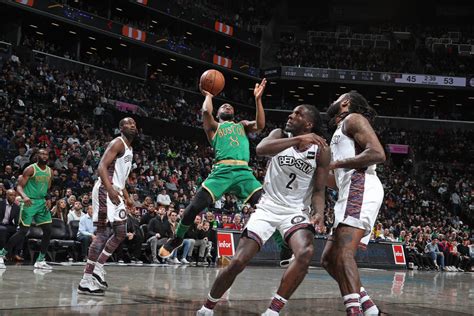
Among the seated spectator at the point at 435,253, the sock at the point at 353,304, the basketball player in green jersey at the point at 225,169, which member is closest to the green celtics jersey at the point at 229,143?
the basketball player in green jersey at the point at 225,169

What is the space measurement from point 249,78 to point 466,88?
570 inches

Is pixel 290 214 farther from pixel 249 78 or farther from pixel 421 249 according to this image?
pixel 249 78

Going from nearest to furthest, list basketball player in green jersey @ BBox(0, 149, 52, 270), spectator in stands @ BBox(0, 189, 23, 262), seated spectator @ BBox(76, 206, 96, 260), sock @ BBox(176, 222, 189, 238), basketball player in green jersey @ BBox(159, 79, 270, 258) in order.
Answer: basketball player in green jersey @ BBox(159, 79, 270, 258), sock @ BBox(176, 222, 189, 238), basketball player in green jersey @ BBox(0, 149, 52, 270), spectator in stands @ BBox(0, 189, 23, 262), seated spectator @ BBox(76, 206, 96, 260)

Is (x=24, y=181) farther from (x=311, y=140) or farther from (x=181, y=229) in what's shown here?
(x=311, y=140)

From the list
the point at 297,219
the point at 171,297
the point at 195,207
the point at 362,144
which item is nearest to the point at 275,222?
the point at 297,219

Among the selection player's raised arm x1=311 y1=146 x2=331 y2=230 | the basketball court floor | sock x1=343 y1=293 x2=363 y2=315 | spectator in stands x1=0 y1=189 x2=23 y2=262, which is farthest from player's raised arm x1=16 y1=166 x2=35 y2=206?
sock x1=343 y1=293 x2=363 y2=315

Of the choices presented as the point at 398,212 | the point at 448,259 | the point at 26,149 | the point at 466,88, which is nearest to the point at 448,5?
the point at 466,88

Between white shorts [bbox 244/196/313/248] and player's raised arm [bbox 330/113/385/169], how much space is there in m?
0.52

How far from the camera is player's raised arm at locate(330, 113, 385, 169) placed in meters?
4.94

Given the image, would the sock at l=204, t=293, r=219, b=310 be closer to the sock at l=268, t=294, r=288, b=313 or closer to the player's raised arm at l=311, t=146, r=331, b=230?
the sock at l=268, t=294, r=288, b=313

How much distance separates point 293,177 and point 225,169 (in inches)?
94.5

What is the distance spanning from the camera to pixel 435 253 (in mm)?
21547

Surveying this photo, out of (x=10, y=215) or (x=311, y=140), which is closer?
(x=311, y=140)

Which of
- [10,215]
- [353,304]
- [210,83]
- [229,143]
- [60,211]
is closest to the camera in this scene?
[353,304]
